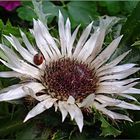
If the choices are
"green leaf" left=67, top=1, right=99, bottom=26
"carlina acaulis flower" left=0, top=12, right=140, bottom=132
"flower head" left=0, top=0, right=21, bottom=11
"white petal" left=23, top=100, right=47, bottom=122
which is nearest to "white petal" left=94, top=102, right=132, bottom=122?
"carlina acaulis flower" left=0, top=12, right=140, bottom=132

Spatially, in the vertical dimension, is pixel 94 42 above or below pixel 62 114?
above

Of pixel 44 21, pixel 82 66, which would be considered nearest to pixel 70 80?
pixel 82 66

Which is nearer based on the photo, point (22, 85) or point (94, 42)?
point (22, 85)

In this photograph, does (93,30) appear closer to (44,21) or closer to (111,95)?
(44,21)

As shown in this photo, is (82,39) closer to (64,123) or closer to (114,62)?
(114,62)

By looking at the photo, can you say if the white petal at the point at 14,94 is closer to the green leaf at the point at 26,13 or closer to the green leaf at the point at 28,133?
the green leaf at the point at 28,133

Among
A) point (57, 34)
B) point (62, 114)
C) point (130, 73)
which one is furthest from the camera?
point (57, 34)
